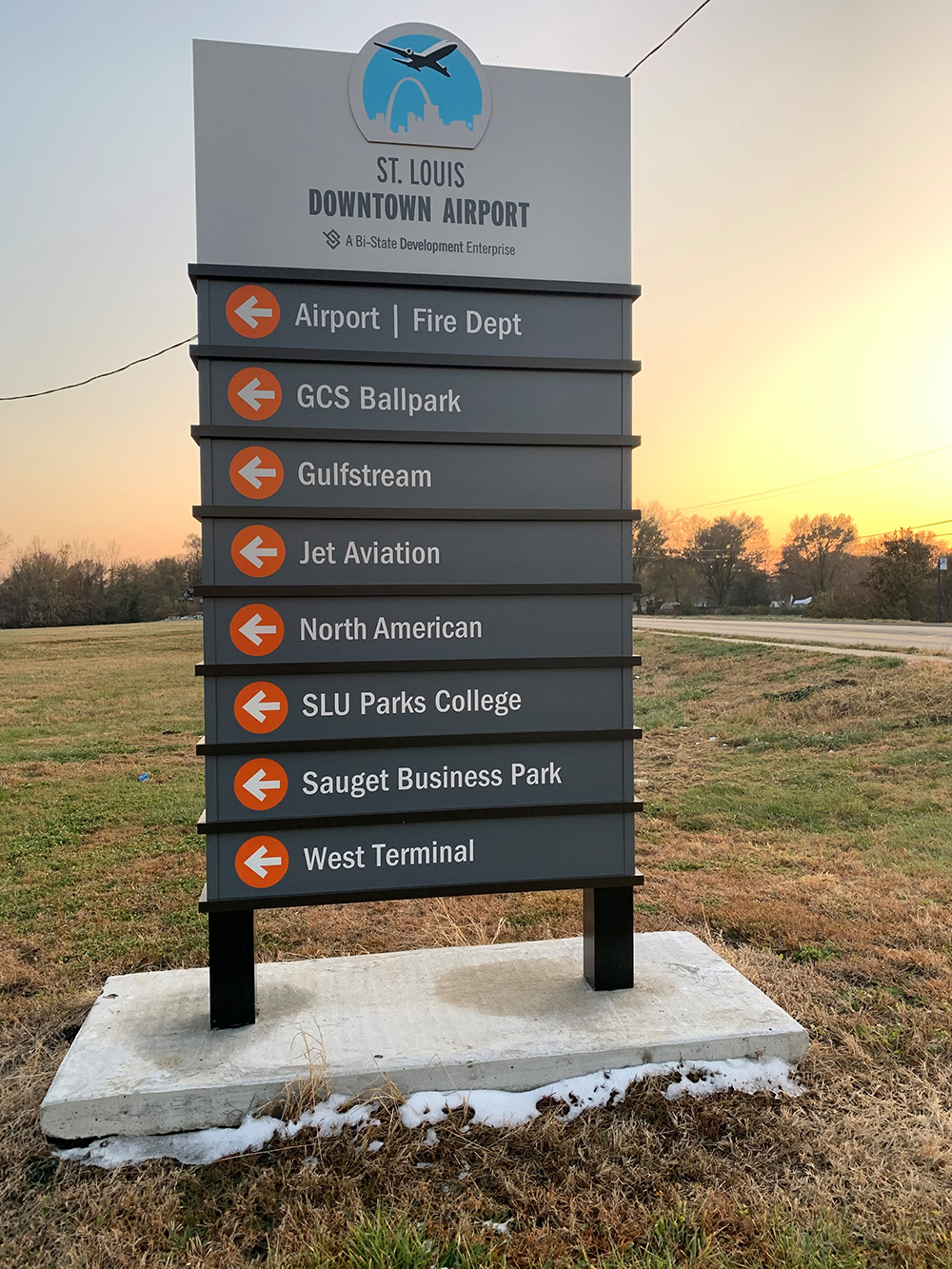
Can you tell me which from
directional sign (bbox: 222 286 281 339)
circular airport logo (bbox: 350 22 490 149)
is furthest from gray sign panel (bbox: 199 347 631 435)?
circular airport logo (bbox: 350 22 490 149)

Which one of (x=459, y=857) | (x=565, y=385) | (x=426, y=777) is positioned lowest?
(x=459, y=857)

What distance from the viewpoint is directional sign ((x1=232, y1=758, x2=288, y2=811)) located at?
3.22 m

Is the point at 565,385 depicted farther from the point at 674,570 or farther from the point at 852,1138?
the point at 674,570

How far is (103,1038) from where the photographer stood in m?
3.19

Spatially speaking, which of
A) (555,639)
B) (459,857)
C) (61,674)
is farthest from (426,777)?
(61,674)

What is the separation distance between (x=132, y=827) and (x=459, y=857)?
5.31 meters

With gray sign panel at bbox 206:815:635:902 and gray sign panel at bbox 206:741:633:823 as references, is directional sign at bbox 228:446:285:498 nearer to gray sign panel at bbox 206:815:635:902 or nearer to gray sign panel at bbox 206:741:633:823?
gray sign panel at bbox 206:741:633:823

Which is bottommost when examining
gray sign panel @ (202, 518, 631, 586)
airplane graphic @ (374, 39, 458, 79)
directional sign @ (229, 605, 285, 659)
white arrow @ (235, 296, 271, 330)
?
directional sign @ (229, 605, 285, 659)

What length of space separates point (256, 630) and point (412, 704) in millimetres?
639

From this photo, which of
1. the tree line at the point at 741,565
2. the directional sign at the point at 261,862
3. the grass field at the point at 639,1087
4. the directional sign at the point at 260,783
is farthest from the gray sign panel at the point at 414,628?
the tree line at the point at 741,565

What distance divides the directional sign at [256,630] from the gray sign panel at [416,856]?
0.68m

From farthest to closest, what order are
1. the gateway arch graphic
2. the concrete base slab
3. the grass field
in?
the gateway arch graphic → the concrete base slab → the grass field

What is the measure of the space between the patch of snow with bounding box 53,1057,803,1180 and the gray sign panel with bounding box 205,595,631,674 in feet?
4.95

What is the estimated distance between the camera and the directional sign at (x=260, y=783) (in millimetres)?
3217
